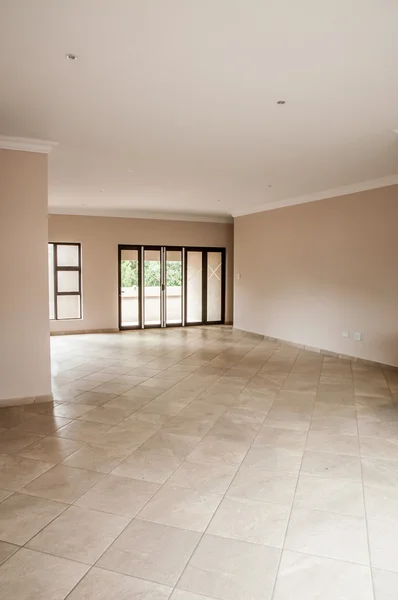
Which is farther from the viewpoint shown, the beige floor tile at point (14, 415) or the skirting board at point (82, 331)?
the skirting board at point (82, 331)

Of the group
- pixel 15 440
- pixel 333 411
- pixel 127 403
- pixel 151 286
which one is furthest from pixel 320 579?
pixel 151 286

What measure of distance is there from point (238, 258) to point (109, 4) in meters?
8.17

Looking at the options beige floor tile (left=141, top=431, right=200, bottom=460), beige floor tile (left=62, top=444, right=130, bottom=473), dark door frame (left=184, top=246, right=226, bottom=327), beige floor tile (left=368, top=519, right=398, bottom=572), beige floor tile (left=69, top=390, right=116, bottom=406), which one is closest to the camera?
beige floor tile (left=368, top=519, right=398, bottom=572)

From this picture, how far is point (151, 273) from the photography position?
10578mm

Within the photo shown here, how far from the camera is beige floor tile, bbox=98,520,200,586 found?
6.95 feet

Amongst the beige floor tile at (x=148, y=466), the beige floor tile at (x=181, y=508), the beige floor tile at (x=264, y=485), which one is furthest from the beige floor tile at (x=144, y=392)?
the beige floor tile at (x=181, y=508)

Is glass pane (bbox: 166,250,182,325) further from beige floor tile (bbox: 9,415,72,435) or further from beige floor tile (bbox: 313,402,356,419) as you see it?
beige floor tile (bbox: 9,415,72,435)

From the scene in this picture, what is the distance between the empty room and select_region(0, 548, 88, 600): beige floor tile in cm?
1

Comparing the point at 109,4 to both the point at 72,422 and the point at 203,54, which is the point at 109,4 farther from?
the point at 72,422

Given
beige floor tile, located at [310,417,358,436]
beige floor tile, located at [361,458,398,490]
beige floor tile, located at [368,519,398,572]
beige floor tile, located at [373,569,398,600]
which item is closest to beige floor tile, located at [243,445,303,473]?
beige floor tile, located at [361,458,398,490]

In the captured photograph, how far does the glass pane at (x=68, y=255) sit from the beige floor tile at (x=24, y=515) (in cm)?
746

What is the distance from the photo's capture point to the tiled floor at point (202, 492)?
2082 mm

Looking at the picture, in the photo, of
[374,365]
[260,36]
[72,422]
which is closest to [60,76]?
[260,36]

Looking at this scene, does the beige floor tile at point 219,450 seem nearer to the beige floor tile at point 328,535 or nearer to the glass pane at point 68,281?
the beige floor tile at point 328,535
